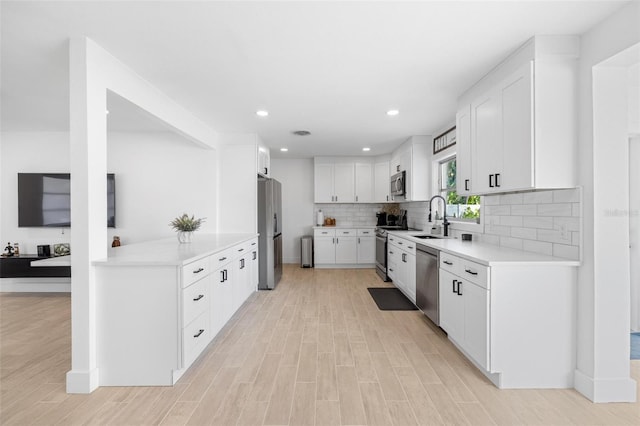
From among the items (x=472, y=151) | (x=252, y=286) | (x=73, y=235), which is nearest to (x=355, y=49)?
(x=472, y=151)

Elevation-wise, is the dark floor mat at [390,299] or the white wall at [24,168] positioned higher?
the white wall at [24,168]

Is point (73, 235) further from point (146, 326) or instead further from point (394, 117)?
point (394, 117)

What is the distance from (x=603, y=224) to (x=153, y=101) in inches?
148

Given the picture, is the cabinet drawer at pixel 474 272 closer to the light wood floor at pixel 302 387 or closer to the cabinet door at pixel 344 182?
the light wood floor at pixel 302 387

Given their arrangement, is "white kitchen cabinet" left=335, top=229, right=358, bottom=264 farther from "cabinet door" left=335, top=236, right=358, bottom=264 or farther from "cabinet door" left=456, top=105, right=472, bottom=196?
"cabinet door" left=456, top=105, right=472, bottom=196

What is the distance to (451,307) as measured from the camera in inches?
114

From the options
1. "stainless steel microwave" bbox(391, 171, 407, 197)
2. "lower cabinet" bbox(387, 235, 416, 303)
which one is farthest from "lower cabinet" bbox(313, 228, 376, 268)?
"lower cabinet" bbox(387, 235, 416, 303)

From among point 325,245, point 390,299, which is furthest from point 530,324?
point 325,245

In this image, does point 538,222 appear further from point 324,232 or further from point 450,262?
point 324,232

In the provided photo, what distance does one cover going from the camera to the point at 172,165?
191 inches

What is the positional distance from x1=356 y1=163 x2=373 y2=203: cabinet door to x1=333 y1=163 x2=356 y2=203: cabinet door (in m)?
0.09

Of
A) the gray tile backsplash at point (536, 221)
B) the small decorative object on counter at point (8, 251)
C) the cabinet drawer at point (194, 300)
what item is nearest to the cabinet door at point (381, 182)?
the gray tile backsplash at point (536, 221)

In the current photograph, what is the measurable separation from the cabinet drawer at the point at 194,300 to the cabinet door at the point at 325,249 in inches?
161

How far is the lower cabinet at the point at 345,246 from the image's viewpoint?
6816 mm
